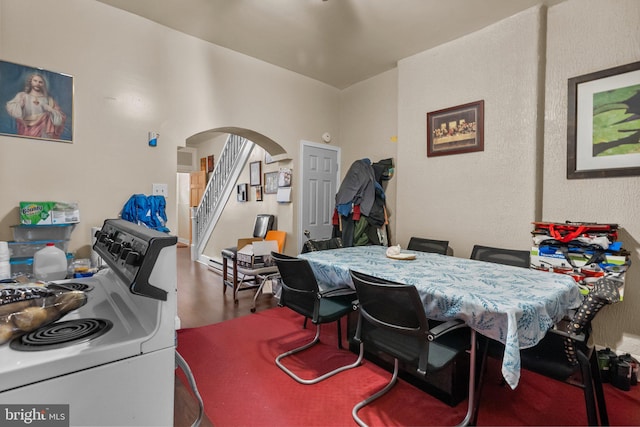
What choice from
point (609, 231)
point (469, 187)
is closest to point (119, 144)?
point (469, 187)

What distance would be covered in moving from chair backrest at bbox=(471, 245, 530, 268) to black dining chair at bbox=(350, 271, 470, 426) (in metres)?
1.09

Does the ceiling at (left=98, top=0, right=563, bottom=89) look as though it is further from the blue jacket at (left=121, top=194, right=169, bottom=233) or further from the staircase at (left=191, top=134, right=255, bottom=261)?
the staircase at (left=191, top=134, right=255, bottom=261)

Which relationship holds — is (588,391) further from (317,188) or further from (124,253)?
(317,188)

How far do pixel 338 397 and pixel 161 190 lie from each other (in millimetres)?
2450

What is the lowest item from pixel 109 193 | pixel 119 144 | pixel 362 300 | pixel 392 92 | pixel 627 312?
pixel 627 312

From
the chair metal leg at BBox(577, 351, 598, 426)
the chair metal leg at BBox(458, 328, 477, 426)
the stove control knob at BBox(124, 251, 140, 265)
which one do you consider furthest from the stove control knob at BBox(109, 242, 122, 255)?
the chair metal leg at BBox(577, 351, 598, 426)

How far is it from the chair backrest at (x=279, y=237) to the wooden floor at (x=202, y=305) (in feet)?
2.30

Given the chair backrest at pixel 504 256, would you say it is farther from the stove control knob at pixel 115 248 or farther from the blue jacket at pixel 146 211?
the blue jacket at pixel 146 211

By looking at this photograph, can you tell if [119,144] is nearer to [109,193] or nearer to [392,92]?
[109,193]

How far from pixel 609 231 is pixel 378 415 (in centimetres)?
213

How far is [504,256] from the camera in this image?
2.68 metres

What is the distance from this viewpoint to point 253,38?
3287 millimetres

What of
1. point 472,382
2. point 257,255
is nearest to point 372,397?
point 472,382

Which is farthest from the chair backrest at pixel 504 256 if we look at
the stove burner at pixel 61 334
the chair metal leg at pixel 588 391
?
the stove burner at pixel 61 334
